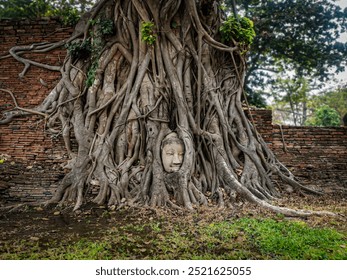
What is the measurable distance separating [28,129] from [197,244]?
3.95 m

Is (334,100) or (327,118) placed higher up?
(334,100)

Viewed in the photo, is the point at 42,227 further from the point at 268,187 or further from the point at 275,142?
the point at 275,142

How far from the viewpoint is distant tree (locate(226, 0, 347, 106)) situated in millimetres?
8438

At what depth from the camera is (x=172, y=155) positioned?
3.96 metres

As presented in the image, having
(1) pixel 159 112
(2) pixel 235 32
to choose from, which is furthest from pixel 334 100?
(1) pixel 159 112

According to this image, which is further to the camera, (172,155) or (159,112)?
(159,112)

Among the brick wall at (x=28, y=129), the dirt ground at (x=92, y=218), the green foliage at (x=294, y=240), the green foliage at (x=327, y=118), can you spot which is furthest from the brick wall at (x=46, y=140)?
the green foliage at (x=327, y=118)

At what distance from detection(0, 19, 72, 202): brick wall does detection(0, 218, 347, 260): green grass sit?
2.08m

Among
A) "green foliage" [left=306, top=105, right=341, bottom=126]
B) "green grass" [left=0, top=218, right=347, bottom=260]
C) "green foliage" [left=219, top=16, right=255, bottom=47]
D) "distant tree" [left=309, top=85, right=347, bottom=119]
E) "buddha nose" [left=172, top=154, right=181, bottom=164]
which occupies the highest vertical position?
"distant tree" [left=309, top=85, right=347, bottom=119]

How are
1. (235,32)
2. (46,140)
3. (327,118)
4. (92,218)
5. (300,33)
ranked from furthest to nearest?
1. (327,118)
2. (300,33)
3. (46,140)
4. (235,32)
5. (92,218)

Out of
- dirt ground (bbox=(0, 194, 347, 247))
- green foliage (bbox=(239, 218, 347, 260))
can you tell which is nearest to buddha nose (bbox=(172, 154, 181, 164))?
dirt ground (bbox=(0, 194, 347, 247))

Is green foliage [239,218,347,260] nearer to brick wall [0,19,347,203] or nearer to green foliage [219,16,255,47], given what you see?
brick wall [0,19,347,203]

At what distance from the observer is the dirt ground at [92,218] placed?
2.80 metres

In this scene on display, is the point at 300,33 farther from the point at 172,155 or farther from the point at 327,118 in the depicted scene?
the point at 172,155
